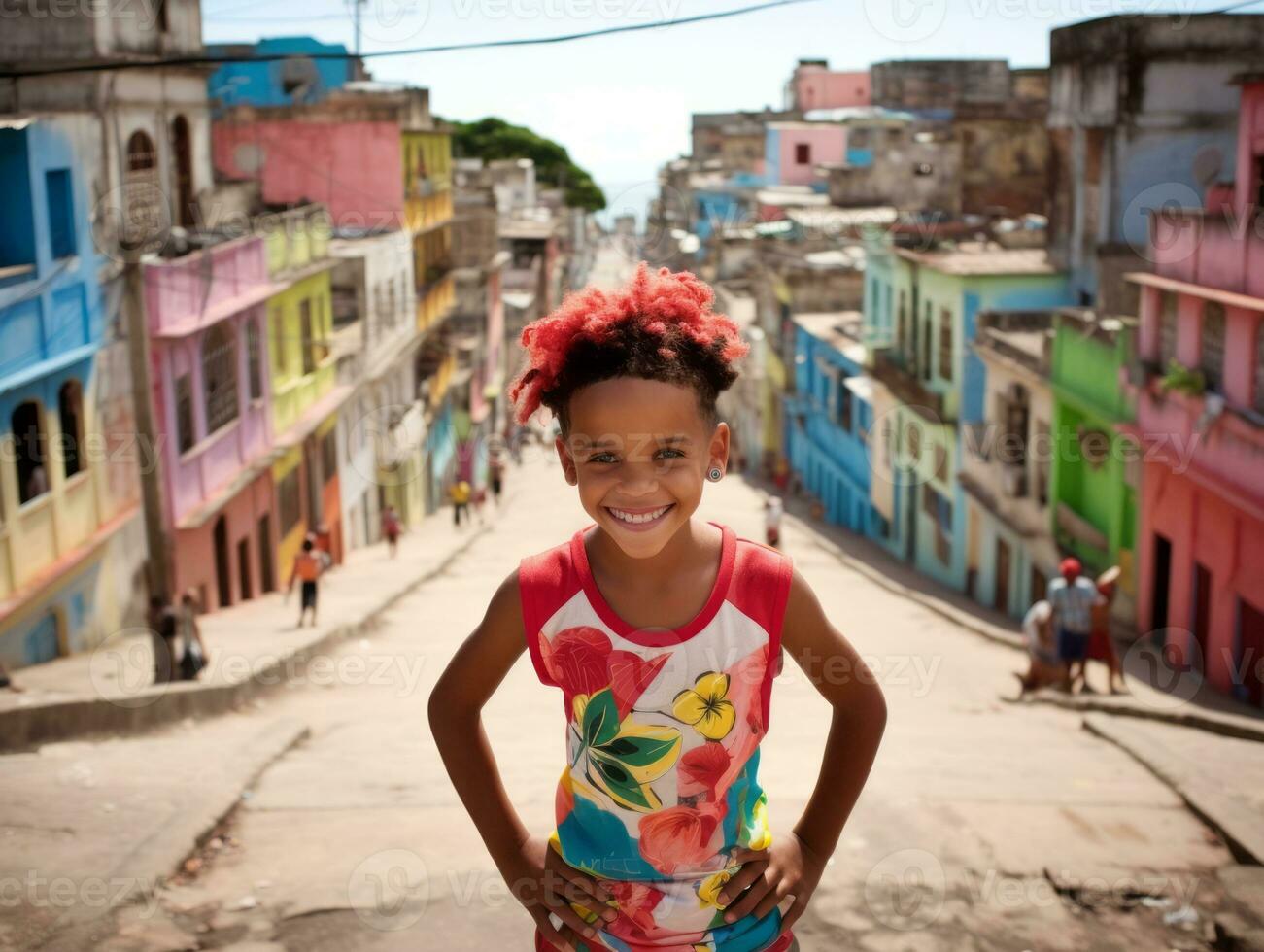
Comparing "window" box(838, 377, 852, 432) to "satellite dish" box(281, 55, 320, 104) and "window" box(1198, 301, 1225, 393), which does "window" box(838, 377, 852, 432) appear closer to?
"satellite dish" box(281, 55, 320, 104)

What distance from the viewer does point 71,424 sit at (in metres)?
17.3

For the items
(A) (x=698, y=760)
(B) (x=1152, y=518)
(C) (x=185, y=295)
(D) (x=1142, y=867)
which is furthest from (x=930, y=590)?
(A) (x=698, y=760)

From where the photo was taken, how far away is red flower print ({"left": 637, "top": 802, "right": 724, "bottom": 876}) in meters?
3.56

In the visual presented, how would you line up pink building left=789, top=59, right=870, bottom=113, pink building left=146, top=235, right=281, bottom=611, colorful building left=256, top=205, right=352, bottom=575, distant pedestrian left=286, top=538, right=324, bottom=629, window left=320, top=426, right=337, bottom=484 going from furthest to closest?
pink building left=789, top=59, right=870, bottom=113
window left=320, top=426, right=337, bottom=484
colorful building left=256, top=205, right=352, bottom=575
pink building left=146, top=235, right=281, bottom=611
distant pedestrian left=286, top=538, right=324, bottom=629

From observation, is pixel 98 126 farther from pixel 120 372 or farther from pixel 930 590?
pixel 930 590

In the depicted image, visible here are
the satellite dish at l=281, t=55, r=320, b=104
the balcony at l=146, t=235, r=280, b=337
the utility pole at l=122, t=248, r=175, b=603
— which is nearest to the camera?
the utility pole at l=122, t=248, r=175, b=603

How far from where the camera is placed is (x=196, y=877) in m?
6.66

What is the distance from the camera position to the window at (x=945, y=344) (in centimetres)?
2883

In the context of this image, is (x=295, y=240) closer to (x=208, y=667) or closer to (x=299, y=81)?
(x=208, y=667)

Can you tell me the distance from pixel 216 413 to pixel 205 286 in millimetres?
2005

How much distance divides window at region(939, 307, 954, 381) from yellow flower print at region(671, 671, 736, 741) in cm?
2594

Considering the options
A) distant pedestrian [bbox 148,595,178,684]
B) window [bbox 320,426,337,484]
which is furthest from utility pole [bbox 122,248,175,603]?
window [bbox 320,426,337,484]

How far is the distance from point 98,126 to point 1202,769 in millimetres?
15300

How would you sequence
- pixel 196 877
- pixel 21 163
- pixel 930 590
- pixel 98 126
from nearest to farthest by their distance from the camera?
pixel 196 877
pixel 21 163
pixel 98 126
pixel 930 590
